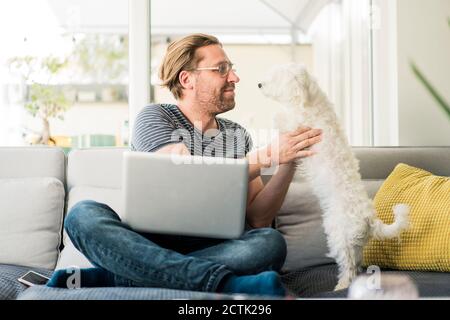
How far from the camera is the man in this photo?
1.19 m

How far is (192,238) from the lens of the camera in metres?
1.38

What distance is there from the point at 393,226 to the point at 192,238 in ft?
1.88

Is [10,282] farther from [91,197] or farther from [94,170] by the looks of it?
[94,170]

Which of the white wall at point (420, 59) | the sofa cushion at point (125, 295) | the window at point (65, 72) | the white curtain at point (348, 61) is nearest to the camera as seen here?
the sofa cushion at point (125, 295)

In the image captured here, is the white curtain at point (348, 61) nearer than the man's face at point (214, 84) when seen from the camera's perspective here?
No

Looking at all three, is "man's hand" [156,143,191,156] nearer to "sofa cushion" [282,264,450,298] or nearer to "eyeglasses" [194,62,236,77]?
"eyeglasses" [194,62,236,77]

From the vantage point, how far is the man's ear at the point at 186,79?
1835 millimetres

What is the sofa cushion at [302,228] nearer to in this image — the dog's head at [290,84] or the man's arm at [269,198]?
the man's arm at [269,198]

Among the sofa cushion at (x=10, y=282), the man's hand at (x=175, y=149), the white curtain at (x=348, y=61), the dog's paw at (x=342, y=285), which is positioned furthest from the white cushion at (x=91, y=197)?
the white curtain at (x=348, y=61)

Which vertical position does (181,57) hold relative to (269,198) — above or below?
above

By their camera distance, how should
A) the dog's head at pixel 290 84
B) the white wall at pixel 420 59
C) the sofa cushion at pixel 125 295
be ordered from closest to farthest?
the sofa cushion at pixel 125 295 → the dog's head at pixel 290 84 → the white wall at pixel 420 59

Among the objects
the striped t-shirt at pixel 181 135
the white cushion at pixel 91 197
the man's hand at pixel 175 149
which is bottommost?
the white cushion at pixel 91 197

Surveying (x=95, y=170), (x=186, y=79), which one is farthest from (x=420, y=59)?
(x=95, y=170)

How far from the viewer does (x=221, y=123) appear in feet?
6.17
